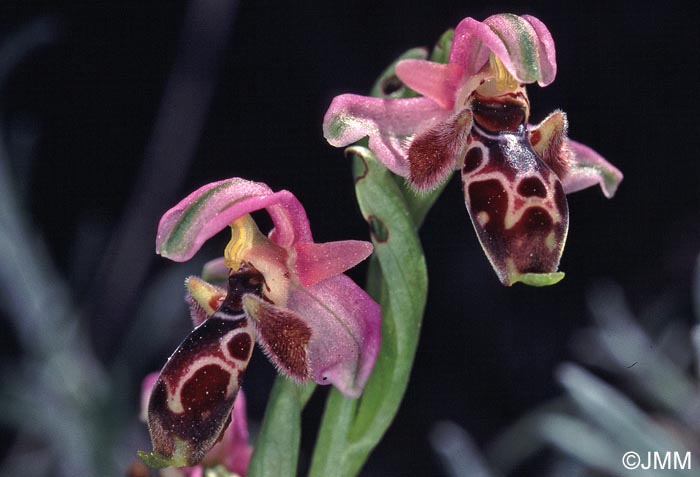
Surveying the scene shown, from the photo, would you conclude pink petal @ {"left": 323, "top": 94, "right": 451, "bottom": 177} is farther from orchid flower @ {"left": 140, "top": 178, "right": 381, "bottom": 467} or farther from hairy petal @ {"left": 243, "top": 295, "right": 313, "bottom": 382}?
hairy petal @ {"left": 243, "top": 295, "right": 313, "bottom": 382}

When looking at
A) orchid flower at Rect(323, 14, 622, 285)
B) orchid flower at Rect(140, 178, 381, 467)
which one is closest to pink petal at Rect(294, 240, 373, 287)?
orchid flower at Rect(140, 178, 381, 467)

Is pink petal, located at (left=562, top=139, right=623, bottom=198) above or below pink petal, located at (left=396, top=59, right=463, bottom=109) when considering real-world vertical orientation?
below

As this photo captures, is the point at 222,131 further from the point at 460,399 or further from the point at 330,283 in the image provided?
the point at 330,283

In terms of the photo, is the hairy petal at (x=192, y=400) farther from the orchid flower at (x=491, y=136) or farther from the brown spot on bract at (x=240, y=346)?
the orchid flower at (x=491, y=136)

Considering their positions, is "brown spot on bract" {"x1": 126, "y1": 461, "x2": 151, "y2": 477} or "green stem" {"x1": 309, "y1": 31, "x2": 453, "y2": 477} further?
"brown spot on bract" {"x1": 126, "y1": 461, "x2": 151, "y2": 477}

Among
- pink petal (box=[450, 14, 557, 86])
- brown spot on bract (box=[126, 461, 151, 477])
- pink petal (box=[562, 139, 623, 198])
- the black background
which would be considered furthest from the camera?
the black background

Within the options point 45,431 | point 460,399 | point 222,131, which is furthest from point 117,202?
point 460,399

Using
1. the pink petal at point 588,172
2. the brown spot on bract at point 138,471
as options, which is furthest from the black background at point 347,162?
the pink petal at point 588,172
